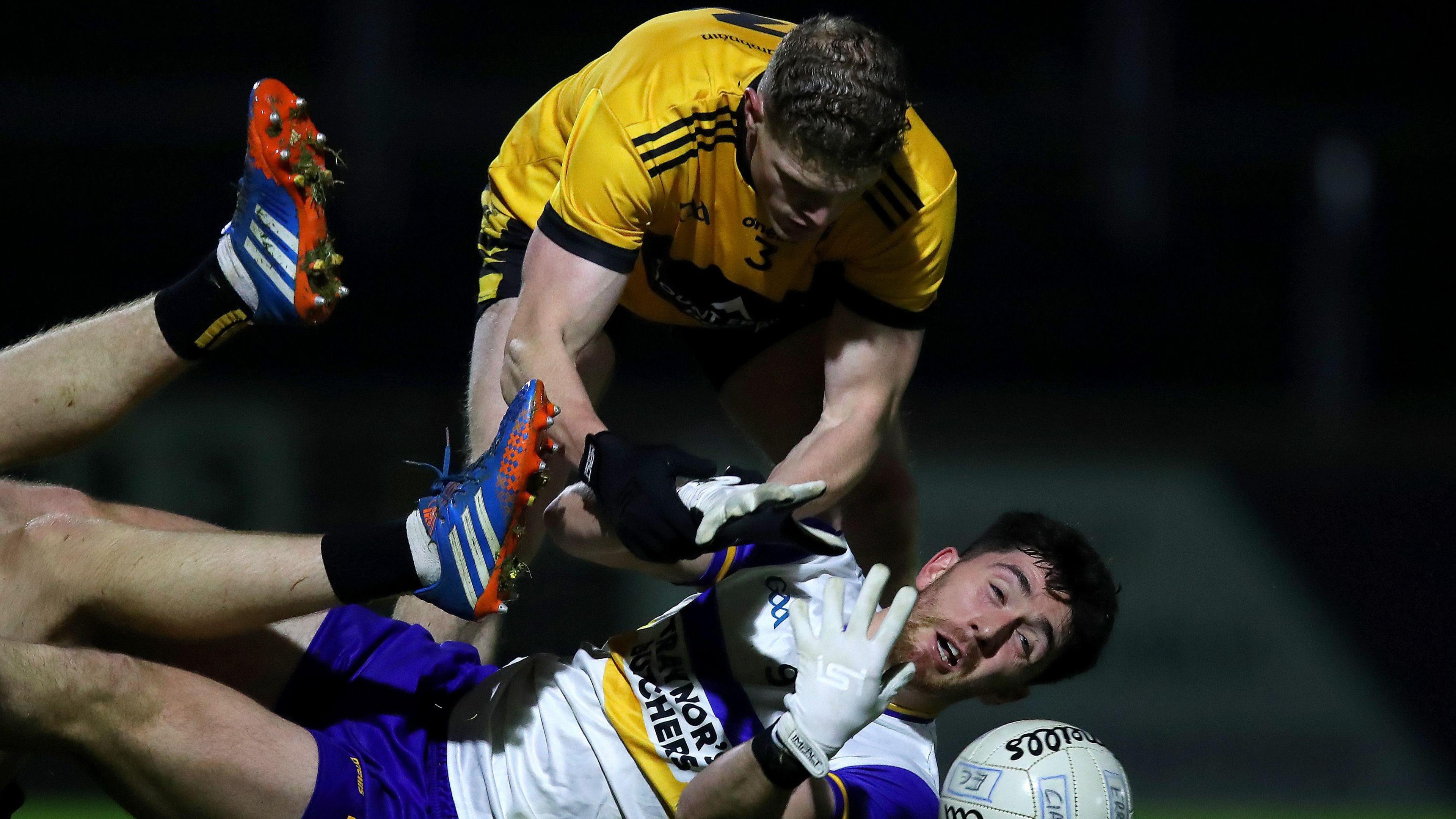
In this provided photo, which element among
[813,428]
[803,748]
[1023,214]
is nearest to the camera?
[803,748]

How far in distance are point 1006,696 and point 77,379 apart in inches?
64.8

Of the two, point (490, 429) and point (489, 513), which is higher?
point (489, 513)

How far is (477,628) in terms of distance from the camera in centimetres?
273

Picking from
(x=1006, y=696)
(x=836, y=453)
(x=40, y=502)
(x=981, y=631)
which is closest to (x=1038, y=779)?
(x=1006, y=696)

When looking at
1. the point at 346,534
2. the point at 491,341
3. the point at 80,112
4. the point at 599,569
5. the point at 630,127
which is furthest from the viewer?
the point at 80,112

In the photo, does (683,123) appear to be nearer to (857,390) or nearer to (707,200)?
(707,200)

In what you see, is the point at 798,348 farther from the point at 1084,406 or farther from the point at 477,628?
the point at 1084,406

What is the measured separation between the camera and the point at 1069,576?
7.26 ft

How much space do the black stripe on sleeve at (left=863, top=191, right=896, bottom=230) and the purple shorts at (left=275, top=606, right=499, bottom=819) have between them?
1.03 meters

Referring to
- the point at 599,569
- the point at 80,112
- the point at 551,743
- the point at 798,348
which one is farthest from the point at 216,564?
the point at 80,112

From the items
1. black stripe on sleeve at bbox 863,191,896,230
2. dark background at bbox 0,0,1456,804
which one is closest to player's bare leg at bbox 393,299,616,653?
black stripe on sleeve at bbox 863,191,896,230

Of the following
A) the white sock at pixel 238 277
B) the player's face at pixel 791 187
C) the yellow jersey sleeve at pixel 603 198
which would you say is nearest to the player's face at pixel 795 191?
the player's face at pixel 791 187

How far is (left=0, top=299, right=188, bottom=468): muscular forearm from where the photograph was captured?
2.22 m

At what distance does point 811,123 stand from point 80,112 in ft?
16.6
